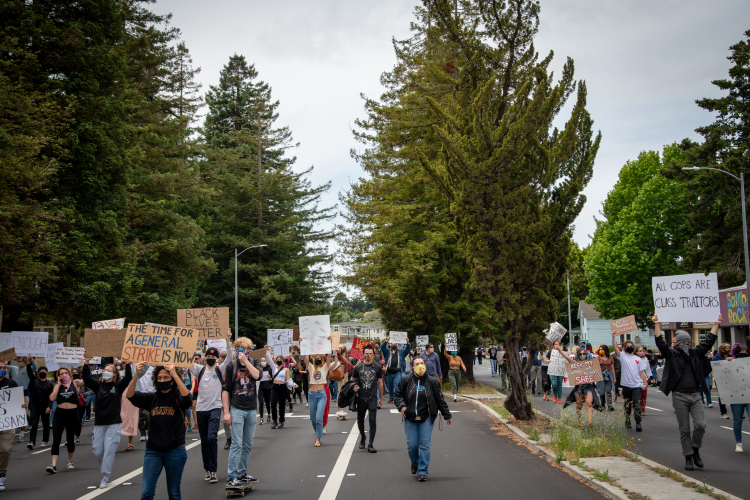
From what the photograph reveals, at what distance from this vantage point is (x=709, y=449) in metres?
11.5

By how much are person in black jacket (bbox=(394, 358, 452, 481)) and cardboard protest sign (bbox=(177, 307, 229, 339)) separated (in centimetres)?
362

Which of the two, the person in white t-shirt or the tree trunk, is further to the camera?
the tree trunk

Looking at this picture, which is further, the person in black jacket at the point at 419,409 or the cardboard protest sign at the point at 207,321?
the cardboard protest sign at the point at 207,321

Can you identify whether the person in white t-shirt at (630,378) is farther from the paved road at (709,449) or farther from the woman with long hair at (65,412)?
the woman with long hair at (65,412)

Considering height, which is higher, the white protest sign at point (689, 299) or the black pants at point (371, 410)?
the white protest sign at point (689, 299)

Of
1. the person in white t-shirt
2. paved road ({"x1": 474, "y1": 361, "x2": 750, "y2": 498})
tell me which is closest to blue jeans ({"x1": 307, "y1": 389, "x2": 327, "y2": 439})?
paved road ({"x1": 474, "y1": 361, "x2": 750, "y2": 498})

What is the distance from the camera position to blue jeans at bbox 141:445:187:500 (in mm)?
6676

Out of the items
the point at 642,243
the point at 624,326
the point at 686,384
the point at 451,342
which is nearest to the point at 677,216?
the point at 642,243

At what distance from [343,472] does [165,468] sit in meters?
3.70

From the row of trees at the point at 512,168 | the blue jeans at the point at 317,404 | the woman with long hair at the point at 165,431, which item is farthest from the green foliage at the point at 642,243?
the woman with long hair at the point at 165,431

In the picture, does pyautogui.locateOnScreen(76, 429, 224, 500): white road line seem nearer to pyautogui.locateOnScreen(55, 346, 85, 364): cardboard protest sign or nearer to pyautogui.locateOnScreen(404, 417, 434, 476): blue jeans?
pyautogui.locateOnScreen(404, 417, 434, 476): blue jeans

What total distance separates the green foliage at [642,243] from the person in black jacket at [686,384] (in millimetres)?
39315

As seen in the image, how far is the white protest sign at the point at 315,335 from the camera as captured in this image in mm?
14992

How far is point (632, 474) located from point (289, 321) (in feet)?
145
